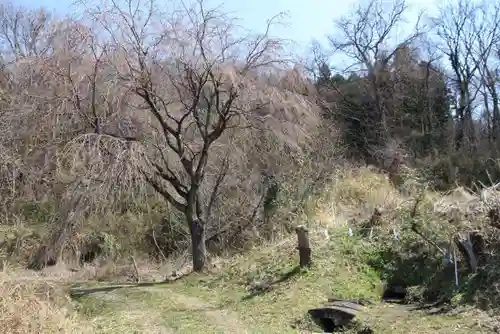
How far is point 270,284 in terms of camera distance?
10992 mm

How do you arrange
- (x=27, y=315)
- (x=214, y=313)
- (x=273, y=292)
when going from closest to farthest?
(x=27, y=315) → (x=214, y=313) → (x=273, y=292)

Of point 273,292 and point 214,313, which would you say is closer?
point 214,313

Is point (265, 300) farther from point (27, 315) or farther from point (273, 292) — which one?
point (27, 315)

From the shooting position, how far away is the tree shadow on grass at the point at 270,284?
35.1 feet

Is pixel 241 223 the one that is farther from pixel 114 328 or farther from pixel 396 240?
pixel 114 328

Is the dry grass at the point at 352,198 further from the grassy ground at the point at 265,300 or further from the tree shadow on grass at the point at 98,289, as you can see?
the tree shadow on grass at the point at 98,289

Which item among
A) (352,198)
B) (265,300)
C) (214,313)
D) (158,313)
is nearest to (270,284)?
(265,300)

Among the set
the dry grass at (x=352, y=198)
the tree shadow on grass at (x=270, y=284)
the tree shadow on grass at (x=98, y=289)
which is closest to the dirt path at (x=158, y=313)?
the tree shadow on grass at (x=98, y=289)

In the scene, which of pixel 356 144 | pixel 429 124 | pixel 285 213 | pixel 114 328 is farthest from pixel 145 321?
pixel 429 124

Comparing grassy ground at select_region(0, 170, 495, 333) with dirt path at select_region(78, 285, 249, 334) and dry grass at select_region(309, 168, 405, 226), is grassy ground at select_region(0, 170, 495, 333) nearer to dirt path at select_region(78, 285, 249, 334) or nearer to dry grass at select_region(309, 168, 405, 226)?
dirt path at select_region(78, 285, 249, 334)

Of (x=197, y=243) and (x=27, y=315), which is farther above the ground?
(x=197, y=243)

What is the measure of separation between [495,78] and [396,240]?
22207 mm

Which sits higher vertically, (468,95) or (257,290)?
(468,95)

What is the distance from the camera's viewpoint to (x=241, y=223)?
16266 mm
